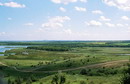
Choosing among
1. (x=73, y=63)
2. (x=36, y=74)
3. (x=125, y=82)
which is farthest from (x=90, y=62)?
(x=125, y=82)

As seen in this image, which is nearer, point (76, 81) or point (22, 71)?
point (76, 81)

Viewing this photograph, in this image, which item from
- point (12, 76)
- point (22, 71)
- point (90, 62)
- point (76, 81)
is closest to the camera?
point (76, 81)

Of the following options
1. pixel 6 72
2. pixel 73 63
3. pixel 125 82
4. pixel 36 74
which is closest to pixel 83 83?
pixel 125 82

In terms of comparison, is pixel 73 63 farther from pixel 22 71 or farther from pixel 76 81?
pixel 76 81

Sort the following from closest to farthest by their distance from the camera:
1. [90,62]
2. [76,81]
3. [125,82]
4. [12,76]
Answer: [125,82] → [76,81] → [12,76] → [90,62]

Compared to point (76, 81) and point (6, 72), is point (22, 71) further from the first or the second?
point (76, 81)

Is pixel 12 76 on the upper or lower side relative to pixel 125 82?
lower

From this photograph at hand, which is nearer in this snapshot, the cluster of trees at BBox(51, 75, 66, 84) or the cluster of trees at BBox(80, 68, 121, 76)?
the cluster of trees at BBox(51, 75, 66, 84)

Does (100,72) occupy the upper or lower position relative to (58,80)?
upper

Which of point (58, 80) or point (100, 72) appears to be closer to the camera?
point (58, 80)

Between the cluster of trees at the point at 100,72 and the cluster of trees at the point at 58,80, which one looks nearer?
the cluster of trees at the point at 58,80
